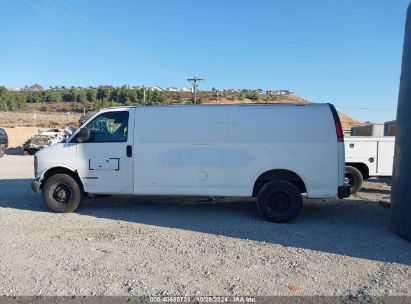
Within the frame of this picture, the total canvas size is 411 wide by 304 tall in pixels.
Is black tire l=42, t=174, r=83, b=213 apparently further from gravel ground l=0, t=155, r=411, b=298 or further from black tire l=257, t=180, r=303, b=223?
black tire l=257, t=180, r=303, b=223

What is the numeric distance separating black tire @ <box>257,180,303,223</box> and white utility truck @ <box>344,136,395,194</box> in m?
4.60

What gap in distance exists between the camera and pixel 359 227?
7.54 meters

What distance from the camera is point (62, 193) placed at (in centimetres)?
852

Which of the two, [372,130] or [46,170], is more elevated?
[372,130]

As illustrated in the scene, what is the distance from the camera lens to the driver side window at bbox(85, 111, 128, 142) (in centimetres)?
847

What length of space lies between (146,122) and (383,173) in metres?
7.28

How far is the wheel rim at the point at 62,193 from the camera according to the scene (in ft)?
27.9

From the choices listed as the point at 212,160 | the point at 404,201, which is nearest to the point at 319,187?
the point at 404,201

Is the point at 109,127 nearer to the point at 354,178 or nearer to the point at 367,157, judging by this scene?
the point at 354,178

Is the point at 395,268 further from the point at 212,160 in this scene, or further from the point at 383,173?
the point at 383,173

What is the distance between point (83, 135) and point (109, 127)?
55 centimetres

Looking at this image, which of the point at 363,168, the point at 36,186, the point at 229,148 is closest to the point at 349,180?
the point at 363,168

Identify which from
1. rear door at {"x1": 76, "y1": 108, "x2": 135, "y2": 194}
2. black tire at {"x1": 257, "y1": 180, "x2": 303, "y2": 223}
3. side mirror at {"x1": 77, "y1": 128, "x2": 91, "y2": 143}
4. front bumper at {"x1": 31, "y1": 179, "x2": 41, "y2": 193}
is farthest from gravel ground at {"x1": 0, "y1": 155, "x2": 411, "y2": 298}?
side mirror at {"x1": 77, "y1": 128, "x2": 91, "y2": 143}

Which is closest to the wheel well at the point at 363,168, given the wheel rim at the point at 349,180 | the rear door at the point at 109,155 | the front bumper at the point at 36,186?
the wheel rim at the point at 349,180
